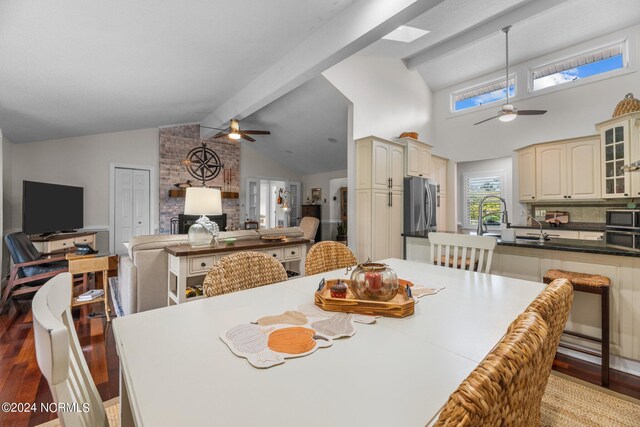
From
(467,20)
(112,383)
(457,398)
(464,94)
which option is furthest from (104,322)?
(464,94)

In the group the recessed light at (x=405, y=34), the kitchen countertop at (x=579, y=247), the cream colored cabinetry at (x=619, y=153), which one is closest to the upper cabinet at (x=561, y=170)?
the cream colored cabinetry at (x=619, y=153)

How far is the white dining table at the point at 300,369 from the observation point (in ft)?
1.97

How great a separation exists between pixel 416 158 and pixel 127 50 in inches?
160

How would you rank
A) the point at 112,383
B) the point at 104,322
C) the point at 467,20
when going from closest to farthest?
1. the point at 112,383
2. the point at 104,322
3. the point at 467,20

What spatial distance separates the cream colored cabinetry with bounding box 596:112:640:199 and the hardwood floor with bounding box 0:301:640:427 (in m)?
2.99

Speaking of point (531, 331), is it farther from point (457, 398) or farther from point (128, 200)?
point (128, 200)

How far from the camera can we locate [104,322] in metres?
2.97

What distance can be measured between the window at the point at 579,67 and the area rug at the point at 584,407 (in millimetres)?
5016

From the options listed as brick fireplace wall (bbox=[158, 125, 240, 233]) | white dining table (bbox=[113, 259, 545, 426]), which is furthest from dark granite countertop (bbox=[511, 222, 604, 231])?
brick fireplace wall (bbox=[158, 125, 240, 233])

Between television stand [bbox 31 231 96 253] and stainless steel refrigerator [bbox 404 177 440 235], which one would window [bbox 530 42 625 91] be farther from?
television stand [bbox 31 231 96 253]

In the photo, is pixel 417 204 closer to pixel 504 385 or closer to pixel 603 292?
pixel 603 292

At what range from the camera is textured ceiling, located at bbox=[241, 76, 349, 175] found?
491cm

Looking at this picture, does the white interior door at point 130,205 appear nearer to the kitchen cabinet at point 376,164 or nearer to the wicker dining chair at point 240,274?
the kitchen cabinet at point 376,164

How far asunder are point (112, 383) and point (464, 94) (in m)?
7.01
